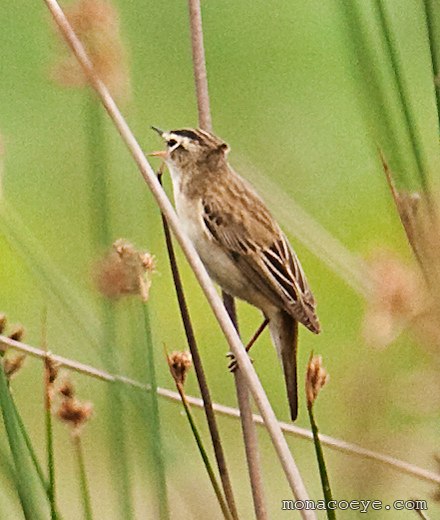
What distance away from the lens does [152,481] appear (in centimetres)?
86

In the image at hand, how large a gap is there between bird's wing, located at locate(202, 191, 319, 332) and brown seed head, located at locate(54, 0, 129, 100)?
6.9 inches

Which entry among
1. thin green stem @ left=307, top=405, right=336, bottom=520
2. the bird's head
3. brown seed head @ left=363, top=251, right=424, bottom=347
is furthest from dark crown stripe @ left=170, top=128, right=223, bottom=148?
thin green stem @ left=307, top=405, right=336, bottom=520

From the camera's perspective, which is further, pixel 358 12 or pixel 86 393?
pixel 86 393

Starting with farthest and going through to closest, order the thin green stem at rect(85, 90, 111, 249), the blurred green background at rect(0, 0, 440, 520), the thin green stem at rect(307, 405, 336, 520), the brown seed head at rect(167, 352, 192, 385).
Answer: the blurred green background at rect(0, 0, 440, 520)
the thin green stem at rect(85, 90, 111, 249)
the brown seed head at rect(167, 352, 192, 385)
the thin green stem at rect(307, 405, 336, 520)

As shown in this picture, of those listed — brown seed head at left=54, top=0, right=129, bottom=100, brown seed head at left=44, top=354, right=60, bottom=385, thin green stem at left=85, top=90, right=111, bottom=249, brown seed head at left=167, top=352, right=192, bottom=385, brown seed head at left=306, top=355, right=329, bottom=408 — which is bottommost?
brown seed head at left=306, top=355, right=329, bottom=408

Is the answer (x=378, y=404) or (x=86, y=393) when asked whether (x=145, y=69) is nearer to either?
(x=86, y=393)

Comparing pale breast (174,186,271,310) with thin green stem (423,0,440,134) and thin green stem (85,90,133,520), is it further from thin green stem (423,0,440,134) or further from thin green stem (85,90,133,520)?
thin green stem (423,0,440,134)

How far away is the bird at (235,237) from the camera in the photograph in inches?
36.4

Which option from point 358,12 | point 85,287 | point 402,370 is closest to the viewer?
point 358,12

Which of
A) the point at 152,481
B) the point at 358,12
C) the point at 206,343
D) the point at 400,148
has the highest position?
the point at 358,12

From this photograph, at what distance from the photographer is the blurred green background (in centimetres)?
100

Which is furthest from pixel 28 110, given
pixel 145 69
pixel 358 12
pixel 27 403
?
pixel 358 12

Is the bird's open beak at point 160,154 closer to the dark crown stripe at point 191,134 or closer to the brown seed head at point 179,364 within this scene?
the dark crown stripe at point 191,134

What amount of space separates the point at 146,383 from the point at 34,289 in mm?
256
